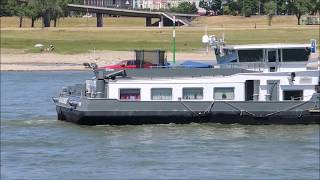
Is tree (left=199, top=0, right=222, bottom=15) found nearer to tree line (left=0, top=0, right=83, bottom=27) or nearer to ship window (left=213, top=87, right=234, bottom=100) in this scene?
tree line (left=0, top=0, right=83, bottom=27)

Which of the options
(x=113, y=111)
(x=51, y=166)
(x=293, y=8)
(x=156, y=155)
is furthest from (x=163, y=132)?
(x=293, y=8)

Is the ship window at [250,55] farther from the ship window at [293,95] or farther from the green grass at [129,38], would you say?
the green grass at [129,38]

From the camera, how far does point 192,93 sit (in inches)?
1711

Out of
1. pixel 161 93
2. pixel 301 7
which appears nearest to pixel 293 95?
pixel 161 93

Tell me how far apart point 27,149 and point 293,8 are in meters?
112

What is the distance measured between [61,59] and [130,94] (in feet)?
138

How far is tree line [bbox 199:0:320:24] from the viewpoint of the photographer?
143375 mm

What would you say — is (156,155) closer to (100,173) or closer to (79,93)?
(100,173)

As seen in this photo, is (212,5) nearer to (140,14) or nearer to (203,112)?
(140,14)

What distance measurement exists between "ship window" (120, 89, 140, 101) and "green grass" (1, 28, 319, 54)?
44549 mm

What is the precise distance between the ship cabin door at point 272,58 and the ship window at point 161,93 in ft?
13.0

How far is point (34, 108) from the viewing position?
5047 centimetres

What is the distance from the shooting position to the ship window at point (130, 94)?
43562mm

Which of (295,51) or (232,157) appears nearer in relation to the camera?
(232,157)
